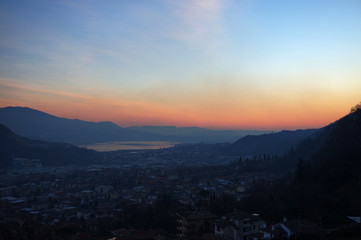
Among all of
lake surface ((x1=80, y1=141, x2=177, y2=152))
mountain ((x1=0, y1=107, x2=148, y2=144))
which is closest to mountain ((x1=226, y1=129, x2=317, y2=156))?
lake surface ((x1=80, y1=141, x2=177, y2=152))

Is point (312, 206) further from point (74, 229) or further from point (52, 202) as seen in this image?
point (52, 202)

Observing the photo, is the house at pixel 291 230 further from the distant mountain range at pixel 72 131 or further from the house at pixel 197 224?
the distant mountain range at pixel 72 131

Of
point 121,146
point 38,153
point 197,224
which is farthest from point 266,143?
point 197,224

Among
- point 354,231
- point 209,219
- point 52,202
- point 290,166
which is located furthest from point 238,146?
point 354,231

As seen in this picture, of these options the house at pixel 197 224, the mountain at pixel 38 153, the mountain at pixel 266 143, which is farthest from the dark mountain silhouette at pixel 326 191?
the mountain at pixel 266 143

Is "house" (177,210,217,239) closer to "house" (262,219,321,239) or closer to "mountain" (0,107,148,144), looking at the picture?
"house" (262,219,321,239)
